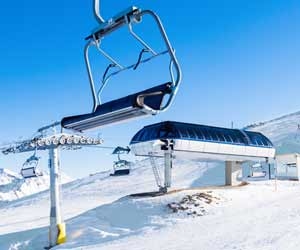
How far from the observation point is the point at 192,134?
76.9ft

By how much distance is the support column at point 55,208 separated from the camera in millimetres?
20312

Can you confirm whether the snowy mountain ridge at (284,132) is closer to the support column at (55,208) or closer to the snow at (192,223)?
the snow at (192,223)

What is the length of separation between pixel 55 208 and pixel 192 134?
26.9 ft

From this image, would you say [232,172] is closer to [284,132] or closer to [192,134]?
[192,134]

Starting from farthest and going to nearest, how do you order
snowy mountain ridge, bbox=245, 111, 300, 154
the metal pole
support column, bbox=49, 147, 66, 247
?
snowy mountain ridge, bbox=245, 111, 300, 154 → the metal pole → support column, bbox=49, 147, 66, 247

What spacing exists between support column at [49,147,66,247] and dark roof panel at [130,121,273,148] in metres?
4.75

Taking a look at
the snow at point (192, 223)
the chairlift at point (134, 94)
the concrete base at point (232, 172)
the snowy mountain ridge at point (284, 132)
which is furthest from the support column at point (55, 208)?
the snowy mountain ridge at point (284, 132)

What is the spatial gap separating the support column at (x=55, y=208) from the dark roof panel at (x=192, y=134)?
15.6ft

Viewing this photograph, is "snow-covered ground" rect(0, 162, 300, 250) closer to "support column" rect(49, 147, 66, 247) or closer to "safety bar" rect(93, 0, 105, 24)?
"support column" rect(49, 147, 66, 247)

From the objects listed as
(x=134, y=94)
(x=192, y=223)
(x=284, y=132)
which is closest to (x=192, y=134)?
(x=192, y=223)

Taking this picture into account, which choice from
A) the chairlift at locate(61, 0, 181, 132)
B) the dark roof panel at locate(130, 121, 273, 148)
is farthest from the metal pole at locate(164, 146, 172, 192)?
the chairlift at locate(61, 0, 181, 132)

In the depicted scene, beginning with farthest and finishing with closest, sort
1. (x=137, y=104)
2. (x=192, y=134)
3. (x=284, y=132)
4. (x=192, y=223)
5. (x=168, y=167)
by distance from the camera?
1. (x=284, y=132)
2. (x=168, y=167)
3. (x=192, y=134)
4. (x=192, y=223)
5. (x=137, y=104)

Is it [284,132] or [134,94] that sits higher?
[284,132]

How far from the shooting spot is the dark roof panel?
23.0 meters
